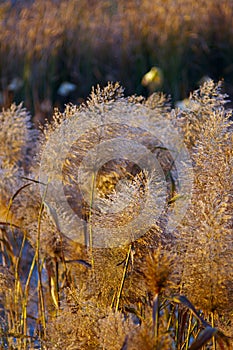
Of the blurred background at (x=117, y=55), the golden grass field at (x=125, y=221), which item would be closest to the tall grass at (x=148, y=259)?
the golden grass field at (x=125, y=221)

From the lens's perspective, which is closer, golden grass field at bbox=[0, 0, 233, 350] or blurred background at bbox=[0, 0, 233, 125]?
golden grass field at bbox=[0, 0, 233, 350]

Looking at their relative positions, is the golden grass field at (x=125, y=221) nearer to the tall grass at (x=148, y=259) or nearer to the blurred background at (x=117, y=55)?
the tall grass at (x=148, y=259)

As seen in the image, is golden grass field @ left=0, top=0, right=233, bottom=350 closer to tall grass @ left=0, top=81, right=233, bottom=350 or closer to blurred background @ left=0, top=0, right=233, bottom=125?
tall grass @ left=0, top=81, right=233, bottom=350

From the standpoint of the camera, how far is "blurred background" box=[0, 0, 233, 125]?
5.17 meters

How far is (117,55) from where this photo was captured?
568cm

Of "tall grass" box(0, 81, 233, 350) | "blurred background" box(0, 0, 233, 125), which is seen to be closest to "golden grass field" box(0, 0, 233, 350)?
"tall grass" box(0, 81, 233, 350)

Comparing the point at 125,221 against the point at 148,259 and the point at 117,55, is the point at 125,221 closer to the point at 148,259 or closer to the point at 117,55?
the point at 148,259

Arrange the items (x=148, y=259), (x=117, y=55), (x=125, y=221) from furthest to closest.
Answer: (x=117, y=55) < (x=125, y=221) < (x=148, y=259)

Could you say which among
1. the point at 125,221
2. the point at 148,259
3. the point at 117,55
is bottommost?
the point at 148,259

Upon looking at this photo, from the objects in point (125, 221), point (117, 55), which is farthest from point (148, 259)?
point (117, 55)

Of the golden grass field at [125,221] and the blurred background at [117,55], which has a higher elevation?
the blurred background at [117,55]

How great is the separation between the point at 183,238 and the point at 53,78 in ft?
13.1

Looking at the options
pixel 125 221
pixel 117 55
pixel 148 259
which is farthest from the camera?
pixel 117 55

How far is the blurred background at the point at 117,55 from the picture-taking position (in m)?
5.17
